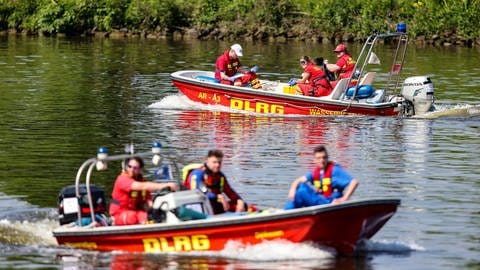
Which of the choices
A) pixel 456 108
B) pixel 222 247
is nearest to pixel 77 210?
pixel 222 247

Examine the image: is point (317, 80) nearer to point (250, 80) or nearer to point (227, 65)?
point (250, 80)

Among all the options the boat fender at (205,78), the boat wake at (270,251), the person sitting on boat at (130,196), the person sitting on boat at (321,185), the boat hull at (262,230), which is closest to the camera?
the boat hull at (262,230)

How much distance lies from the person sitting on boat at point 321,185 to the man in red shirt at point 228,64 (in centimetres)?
1467

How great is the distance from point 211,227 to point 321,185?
1869 mm

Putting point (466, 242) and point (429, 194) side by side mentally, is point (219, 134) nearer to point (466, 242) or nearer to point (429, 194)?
point (429, 194)

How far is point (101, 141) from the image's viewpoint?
28.2 meters

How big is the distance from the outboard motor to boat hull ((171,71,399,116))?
0.60m

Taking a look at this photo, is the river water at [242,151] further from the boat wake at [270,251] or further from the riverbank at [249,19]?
the riverbank at [249,19]

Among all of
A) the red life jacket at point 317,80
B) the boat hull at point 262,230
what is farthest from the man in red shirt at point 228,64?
the boat hull at point 262,230

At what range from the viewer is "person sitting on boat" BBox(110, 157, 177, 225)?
1767cm

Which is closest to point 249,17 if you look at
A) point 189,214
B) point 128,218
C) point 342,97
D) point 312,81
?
point 312,81

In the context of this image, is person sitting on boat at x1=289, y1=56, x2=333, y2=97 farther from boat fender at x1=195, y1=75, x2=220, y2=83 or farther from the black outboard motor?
the black outboard motor

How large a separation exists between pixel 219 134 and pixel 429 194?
8151 mm

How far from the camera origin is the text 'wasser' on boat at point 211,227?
661 inches
